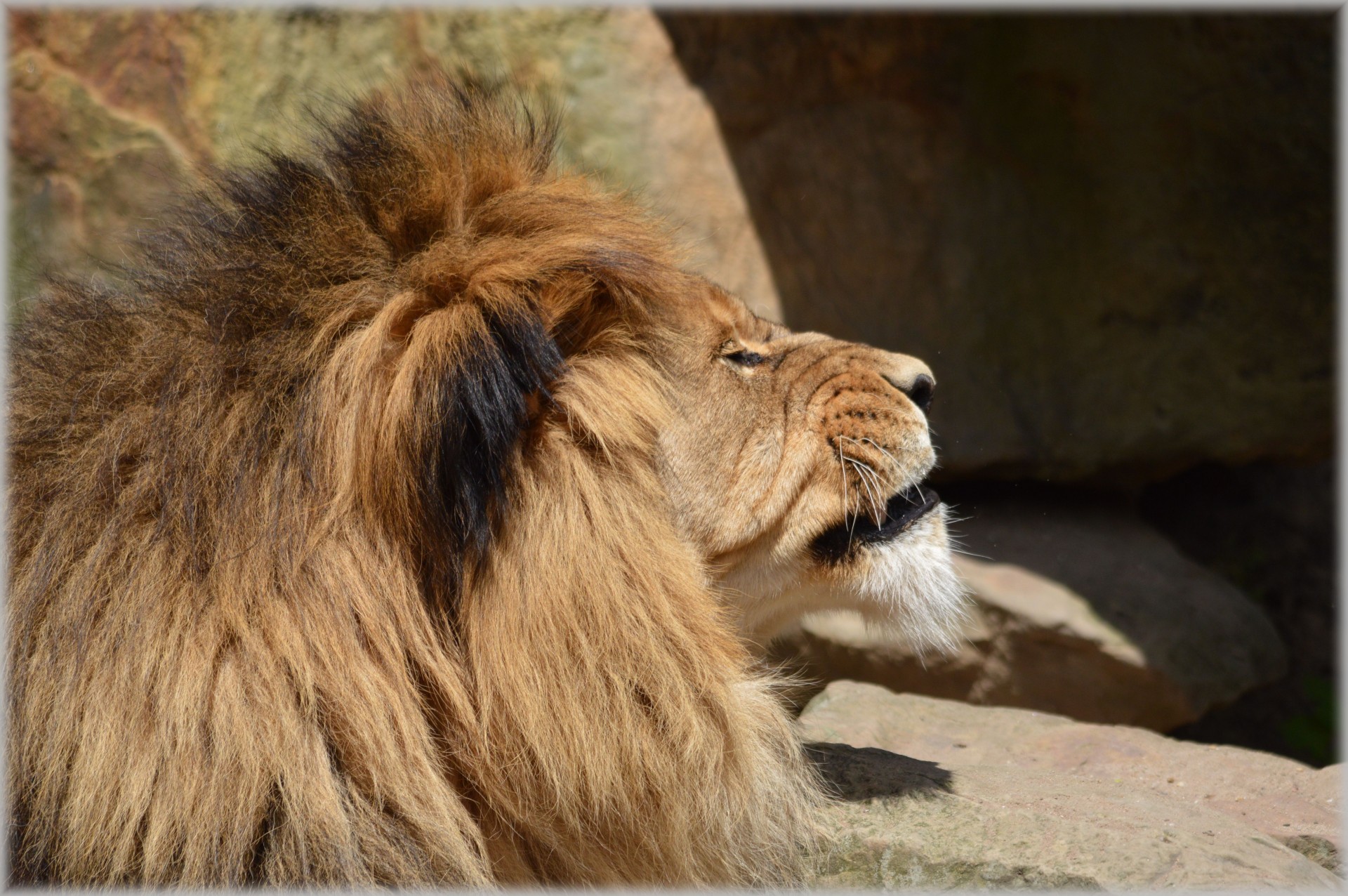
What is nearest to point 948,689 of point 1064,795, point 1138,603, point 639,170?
point 1138,603

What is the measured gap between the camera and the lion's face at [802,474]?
2.30 metres

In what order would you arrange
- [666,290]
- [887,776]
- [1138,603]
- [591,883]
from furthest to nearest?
[1138,603], [887,776], [666,290], [591,883]

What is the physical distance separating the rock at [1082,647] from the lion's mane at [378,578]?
2.28 meters

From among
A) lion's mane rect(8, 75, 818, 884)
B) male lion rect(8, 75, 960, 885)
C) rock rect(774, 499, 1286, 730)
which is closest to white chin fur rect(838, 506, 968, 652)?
male lion rect(8, 75, 960, 885)

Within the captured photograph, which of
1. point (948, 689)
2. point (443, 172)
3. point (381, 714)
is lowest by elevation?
point (948, 689)

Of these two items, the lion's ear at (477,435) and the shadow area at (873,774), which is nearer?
the lion's ear at (477,435)

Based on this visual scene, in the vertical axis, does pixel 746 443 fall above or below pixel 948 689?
above

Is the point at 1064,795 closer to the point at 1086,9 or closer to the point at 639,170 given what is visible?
the point at 639,170

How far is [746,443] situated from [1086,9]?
10.7 ft

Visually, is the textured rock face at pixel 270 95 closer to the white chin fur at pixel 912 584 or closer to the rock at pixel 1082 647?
the rock at pixel 1082 647

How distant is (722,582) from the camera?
237 centimetres

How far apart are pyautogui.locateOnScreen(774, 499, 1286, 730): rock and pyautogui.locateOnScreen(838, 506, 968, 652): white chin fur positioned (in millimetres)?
1856

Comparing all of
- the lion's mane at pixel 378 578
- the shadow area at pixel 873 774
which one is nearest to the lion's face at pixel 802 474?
the lion's mane at pixel 378 578

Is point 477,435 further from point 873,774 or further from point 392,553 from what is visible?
point 873,774
